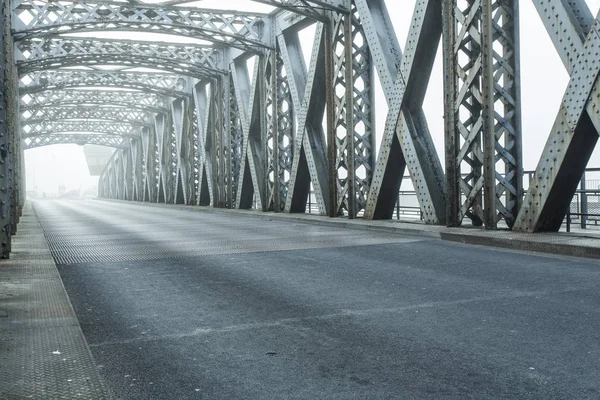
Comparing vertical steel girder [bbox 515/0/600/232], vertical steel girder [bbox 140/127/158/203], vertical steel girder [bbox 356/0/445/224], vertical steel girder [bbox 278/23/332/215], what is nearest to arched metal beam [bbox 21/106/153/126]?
vertical steel girder [bbox 140/127/158/203]

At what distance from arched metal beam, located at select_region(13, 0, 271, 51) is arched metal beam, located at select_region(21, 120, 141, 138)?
102ft

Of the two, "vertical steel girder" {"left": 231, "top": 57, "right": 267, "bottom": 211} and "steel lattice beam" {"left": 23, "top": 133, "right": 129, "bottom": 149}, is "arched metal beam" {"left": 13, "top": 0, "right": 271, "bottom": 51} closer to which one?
"vertical steel girder" {"left": 231, "top": 57, "right": 267, "bottom": 211}

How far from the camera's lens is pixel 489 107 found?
1078cm

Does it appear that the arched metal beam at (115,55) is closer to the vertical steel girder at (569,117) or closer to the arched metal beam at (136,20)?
the arched metal beam at (136,20)

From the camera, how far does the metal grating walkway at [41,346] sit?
311cm

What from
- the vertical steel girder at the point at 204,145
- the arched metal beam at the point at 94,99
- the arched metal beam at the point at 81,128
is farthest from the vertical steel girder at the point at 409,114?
the arched metal beam at the point at 81,128

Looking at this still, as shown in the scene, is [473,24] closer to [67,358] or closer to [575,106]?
[575,106]

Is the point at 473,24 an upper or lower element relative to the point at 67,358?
upper

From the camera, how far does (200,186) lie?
102ft

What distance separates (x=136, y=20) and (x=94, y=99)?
18967 millimetres

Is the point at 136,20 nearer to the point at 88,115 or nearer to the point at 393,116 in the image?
the point at 393,116

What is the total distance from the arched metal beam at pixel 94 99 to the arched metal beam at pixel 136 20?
1715 cm

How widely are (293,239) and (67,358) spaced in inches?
308

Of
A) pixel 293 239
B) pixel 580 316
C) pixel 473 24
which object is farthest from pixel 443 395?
pixel 473 24
